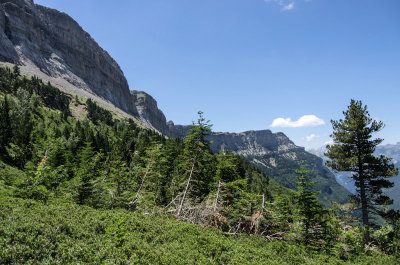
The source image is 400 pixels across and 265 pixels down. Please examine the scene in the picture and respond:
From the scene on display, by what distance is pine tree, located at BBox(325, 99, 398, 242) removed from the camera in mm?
20219

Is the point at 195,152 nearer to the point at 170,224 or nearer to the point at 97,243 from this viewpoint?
the point at 170,224

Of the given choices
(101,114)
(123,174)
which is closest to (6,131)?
(123,174)

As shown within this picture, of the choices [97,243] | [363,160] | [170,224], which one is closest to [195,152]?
[170,224]

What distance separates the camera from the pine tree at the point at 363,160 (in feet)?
66.3

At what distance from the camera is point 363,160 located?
68.8 feet

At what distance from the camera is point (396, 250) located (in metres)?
15.7

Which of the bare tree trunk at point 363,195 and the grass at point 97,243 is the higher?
the bare tree trunk at point 363,195

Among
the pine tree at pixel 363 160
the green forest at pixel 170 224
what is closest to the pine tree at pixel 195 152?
the green forest at pixel 170 224

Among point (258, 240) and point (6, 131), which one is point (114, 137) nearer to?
point (6, 131)

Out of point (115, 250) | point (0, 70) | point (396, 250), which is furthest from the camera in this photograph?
point (0, 70)

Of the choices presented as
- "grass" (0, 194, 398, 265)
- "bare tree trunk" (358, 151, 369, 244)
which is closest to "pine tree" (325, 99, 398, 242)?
"bare tree trunk" (358, 151, 369, 244)

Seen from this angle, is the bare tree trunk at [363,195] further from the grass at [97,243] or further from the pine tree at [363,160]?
the grass at [97,243]

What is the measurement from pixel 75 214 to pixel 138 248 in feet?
14.4

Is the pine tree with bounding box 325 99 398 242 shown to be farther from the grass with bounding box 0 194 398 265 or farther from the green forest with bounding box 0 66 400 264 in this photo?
the grass with bounding box 0 194 398 265
